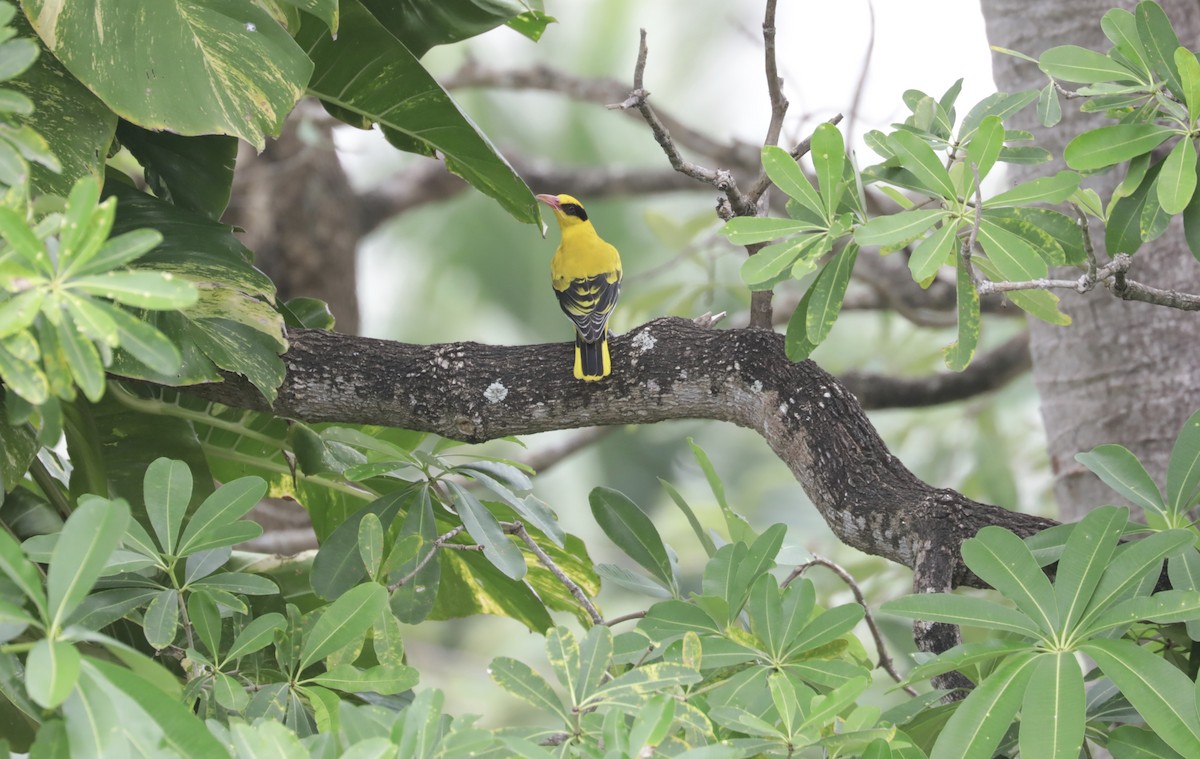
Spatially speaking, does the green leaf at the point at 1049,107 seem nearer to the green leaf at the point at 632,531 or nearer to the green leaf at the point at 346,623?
the green leaf at the point at 632,531

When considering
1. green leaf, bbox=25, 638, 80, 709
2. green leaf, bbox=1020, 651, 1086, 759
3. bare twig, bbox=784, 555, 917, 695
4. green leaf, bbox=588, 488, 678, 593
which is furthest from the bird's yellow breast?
green leaf, bbox=25, 638, 80, 709

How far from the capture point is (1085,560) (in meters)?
1.11

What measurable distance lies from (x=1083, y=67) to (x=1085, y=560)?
0.67 m

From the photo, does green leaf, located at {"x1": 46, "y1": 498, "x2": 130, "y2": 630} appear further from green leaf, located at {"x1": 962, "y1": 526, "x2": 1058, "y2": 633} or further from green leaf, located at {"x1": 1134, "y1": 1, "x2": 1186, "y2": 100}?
green leaf, located at {"x1": 1134, "y1": 1, "x2": 1186, "y2": 100}

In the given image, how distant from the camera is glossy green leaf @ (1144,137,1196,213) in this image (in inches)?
49.1

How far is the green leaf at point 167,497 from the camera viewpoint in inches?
47.0

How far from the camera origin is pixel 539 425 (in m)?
1.64

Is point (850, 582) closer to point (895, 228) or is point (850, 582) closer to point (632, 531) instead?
point (632, 531)

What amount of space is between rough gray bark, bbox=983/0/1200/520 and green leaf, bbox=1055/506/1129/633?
1.46 metres

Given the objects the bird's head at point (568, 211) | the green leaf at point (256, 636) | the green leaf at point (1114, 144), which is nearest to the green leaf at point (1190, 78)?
the green leaf at point (1114, 144)

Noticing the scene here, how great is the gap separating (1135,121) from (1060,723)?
790 millimetres

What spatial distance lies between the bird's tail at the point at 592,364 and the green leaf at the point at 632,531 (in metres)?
0.17

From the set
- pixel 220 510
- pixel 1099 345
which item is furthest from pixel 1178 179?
pixel 1099 345

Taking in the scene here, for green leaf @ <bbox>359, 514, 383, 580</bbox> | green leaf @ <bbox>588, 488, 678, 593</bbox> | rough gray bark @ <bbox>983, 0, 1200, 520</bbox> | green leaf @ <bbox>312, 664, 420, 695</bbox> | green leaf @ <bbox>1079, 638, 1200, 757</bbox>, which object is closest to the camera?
green leaf @ <bbox>1079, 638, 1200, 757</bbox>
